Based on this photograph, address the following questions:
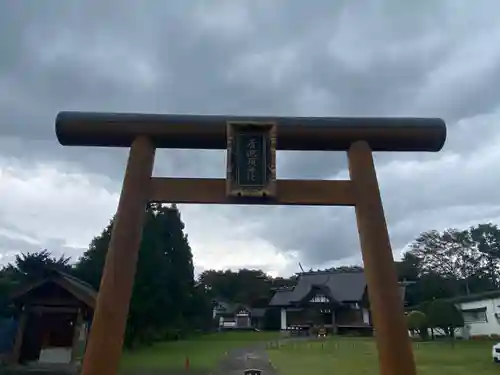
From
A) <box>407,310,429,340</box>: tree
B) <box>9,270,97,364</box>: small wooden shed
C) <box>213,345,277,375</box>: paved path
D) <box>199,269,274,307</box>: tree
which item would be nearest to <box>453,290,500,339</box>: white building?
<box>407,310,429,340</box>: tree

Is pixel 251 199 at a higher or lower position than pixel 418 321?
lower

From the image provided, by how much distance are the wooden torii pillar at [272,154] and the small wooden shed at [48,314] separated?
331 inches

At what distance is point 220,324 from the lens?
60750mm

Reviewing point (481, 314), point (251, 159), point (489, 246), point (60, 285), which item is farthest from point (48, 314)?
point (489, 246)

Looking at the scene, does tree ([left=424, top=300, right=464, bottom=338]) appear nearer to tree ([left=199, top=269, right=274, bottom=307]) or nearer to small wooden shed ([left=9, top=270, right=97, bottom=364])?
small wooden shed ([left=9, top=270, right=97, bottom=364])

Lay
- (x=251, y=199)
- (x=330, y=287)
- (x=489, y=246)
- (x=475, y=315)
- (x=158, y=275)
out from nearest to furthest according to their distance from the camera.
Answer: (x=251, y=199) → (x=158, y=275) → (x=475, y=315) → (x=330, y=287) → (x=489, y=246)

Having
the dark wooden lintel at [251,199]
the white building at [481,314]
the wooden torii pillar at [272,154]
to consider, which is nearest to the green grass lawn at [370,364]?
the wooden torii pillar at [272,154]

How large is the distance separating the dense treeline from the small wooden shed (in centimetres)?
61

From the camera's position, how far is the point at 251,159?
6898 mm

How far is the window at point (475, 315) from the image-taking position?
32812mm

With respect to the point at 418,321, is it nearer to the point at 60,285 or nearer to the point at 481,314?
the point at 481,314

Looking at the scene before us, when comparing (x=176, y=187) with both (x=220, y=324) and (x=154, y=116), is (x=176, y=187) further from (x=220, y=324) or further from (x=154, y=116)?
(x=220, y=324)

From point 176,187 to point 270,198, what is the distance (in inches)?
51.8

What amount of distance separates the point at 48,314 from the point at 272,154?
11704 millimetres
